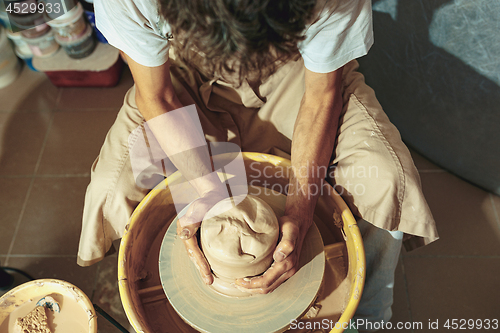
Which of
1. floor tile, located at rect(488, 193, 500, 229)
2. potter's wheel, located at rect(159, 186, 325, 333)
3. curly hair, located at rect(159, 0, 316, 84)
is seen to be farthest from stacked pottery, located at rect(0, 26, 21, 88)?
floor tile, located at rect(488, 193, 500, 229)

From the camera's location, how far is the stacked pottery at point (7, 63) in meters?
2.52

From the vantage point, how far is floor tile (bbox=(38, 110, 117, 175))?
2301mm

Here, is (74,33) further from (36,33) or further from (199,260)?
(199,260)

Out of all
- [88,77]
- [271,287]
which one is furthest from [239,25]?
[88,77]

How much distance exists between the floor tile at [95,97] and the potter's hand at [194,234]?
61.5 inches

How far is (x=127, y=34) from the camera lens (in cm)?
117

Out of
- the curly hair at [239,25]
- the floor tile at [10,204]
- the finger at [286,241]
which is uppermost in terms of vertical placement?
the curly hair at [239,25]

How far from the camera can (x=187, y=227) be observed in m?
1.19

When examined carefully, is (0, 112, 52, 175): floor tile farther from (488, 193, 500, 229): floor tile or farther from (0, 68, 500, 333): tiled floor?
(488, 193, 500, 229): floor tile

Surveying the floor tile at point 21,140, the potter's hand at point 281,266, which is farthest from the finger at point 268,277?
the floor tile at point 21,140

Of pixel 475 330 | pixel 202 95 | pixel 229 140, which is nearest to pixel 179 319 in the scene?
pixel 229 140

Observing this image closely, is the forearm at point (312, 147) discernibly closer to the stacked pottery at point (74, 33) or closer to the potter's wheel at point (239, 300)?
the potter's wheel at point (239, 300)

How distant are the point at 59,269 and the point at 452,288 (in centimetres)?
193

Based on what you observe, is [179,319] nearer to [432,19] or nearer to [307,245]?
[307,245]
